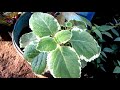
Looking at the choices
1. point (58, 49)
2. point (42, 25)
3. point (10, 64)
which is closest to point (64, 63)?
point (58, 49)

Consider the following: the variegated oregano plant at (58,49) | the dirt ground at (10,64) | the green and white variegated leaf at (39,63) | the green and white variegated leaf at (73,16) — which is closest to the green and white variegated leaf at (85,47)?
the variegated oregano plant at (58,49)

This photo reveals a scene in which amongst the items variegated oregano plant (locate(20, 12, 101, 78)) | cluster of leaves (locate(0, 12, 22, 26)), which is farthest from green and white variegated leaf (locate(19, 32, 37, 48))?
cluster of leaves (locate(0, 12, 22, 26))

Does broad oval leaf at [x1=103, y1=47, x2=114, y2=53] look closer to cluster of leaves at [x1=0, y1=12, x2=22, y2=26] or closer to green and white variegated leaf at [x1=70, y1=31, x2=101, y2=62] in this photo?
green and white variegated leaf at [x1=70, y1=31, x2=101, y2=62]

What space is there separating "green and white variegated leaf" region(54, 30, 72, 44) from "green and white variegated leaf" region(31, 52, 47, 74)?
2.6 inches

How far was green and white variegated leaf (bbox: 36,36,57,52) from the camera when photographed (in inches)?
25.0

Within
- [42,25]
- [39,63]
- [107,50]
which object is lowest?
[107,50]

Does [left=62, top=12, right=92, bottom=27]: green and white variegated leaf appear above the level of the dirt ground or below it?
above

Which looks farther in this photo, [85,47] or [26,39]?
[26,39]

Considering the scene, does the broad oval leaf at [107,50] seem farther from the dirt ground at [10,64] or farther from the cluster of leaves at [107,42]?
the dirt ground at [10,64]

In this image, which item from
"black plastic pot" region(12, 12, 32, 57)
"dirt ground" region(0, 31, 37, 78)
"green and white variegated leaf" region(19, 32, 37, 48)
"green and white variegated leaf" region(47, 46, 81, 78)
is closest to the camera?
"green and white variegated leaf" region(47, 46, 81, 78)

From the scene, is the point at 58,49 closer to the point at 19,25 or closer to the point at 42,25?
the point at 42,25

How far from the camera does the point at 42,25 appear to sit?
27.4 inches

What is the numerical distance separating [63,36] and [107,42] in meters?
0.41

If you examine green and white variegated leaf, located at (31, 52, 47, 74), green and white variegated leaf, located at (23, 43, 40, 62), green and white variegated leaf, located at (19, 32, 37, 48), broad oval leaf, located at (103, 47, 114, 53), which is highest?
green and white variegated leaf, located at (19, 32, 37, 48)
